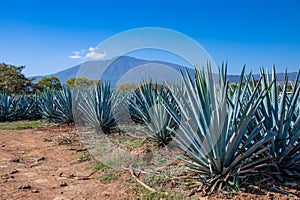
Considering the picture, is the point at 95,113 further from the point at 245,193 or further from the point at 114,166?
the point at 245,193

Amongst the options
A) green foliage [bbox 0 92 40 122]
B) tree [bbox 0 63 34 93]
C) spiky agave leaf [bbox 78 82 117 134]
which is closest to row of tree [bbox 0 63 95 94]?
tree [bbox 0 63 34 93]

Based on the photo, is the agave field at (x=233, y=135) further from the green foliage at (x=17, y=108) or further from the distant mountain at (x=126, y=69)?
the green foliage at (x=17, y=108)

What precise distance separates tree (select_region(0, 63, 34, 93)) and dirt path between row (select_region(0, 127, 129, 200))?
2489cm

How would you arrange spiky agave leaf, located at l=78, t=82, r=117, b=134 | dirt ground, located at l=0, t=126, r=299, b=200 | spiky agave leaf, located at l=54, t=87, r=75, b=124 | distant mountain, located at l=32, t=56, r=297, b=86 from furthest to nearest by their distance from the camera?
spiky agave leaf, located at l=54, t=87, r=75, b=124 → spiky agave leaf, located at l=78, t=82, r=117, b=134 → distant mountain, located at l=32, t=56, r=297, b=86 → dirt ground, located at l=0, t=126, r=299, b=200

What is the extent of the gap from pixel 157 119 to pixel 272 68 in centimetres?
240

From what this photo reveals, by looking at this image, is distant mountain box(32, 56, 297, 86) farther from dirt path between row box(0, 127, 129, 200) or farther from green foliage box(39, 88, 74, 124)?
green foliage box(39, 88, 74, 124)

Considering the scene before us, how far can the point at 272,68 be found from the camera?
3.15m

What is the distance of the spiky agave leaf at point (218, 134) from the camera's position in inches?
102

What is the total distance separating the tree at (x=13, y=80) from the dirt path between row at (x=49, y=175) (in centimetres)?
2489

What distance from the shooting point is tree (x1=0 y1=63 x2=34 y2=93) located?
27.7 metres

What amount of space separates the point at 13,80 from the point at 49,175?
28.0m

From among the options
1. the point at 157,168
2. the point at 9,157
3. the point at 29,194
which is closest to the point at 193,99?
the point at 157,168

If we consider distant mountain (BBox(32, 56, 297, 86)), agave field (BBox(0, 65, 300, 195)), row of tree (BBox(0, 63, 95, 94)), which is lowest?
agave field (BBox(0, 65, 300, 195))

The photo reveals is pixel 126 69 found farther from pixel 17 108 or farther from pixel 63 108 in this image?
pixel 17 108
